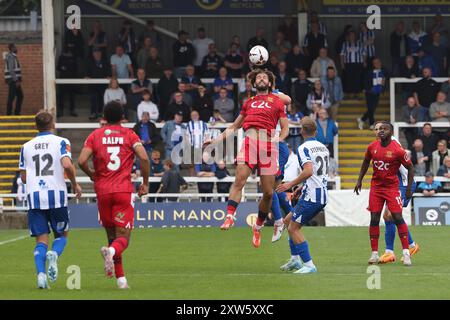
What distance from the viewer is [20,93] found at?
34.1 m

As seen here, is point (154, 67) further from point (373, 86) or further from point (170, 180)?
point (373, 86)

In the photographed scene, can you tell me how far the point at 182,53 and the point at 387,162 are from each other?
16.9m

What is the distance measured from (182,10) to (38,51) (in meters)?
4.61

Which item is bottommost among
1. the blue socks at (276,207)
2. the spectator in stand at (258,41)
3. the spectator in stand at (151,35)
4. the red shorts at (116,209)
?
the blue socks at (276,207)

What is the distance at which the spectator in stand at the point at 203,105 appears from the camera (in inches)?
1234

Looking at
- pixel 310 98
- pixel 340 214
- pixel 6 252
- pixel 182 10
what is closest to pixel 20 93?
pixel 182 10

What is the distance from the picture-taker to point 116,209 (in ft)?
45.0

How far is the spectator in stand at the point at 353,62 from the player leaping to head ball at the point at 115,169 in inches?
793

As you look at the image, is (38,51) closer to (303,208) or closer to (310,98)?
(310,98)

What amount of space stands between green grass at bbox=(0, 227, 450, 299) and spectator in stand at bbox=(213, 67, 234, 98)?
7575 millimetres

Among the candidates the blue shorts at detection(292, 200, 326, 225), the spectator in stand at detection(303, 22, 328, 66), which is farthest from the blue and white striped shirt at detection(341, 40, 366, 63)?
the blue shorts at detection(292, 200, 326, 225)

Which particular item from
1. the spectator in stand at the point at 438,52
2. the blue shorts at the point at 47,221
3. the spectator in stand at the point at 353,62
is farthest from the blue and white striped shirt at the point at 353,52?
the blue shorts at the point at 47,221

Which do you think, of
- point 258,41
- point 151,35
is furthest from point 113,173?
point 151,35

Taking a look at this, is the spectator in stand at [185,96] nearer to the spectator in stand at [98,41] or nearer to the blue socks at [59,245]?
the spectator in stand at [98,41]
